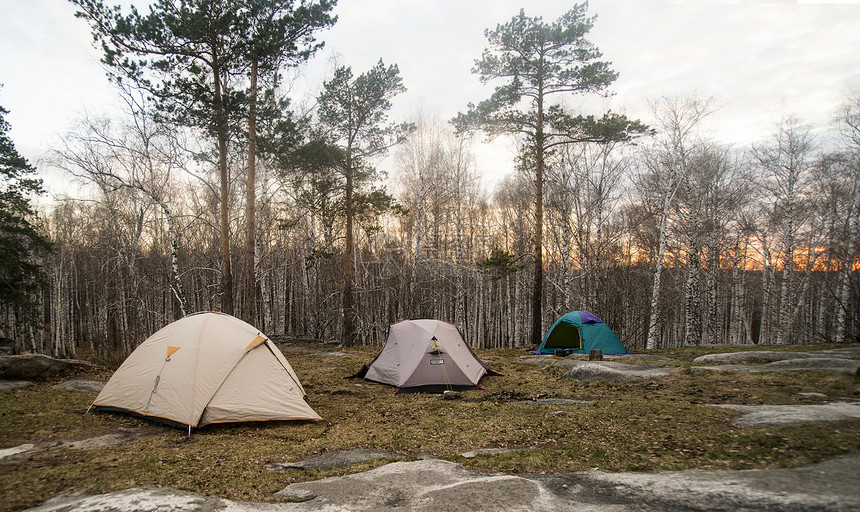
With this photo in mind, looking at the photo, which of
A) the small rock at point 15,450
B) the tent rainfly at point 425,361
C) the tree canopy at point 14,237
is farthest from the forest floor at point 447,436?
the tree canopy at point 14,237

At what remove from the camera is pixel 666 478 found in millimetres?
3715

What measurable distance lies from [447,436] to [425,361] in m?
3.65

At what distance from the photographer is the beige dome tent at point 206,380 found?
21.2 ft

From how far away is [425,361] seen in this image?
965 centimetres

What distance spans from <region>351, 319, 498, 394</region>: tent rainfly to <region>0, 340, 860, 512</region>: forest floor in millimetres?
525

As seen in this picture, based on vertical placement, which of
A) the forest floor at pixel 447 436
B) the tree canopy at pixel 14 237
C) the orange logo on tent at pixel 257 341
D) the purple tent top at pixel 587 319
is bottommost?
the forest floor at pixel 447 436

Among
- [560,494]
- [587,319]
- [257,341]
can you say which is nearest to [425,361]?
[257,341]

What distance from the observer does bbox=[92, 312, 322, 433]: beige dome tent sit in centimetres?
646

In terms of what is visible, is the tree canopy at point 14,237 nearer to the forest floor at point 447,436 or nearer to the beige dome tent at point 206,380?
the forest floor at point 447,436

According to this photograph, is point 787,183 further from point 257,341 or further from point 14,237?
point 14,237

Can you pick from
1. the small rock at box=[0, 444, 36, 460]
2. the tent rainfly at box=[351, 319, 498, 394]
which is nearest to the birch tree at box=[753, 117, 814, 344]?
the tent rainfly at box=[351, 319, 498, 394]

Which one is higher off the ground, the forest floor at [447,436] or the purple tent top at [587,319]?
the purple tent top at [587,319]

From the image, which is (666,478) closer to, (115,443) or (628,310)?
(115,443)

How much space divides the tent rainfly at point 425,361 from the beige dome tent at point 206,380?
2980 millimetres
